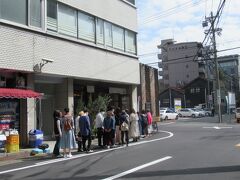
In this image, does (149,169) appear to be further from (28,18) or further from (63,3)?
(63,3)

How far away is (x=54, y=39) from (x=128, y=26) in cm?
954

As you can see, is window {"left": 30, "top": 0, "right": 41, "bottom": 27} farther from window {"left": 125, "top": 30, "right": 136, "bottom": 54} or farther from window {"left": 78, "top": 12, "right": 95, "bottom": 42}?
window {"left": 125, "top": 30, "right": 136, "bottom": 54}

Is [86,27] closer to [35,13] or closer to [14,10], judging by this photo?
[35,13]

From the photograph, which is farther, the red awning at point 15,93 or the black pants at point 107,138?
the black pants at point 107,138

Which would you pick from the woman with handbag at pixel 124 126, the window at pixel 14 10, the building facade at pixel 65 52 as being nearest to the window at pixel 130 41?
the building facade at pixel 65 52

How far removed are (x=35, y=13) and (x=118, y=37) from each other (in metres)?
9.19

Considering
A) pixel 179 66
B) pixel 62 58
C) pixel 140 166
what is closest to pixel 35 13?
pixel 62 58

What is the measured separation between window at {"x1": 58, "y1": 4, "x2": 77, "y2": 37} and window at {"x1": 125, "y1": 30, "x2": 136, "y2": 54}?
6841 millimetres

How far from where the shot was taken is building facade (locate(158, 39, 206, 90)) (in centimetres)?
11706

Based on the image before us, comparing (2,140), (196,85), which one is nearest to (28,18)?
(2,140)

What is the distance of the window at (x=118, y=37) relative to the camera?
2752 centimetres

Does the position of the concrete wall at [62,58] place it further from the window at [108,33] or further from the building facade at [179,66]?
the building facade at [179,66]

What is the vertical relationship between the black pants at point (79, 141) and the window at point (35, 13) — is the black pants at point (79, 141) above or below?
below

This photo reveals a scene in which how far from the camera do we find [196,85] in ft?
332
